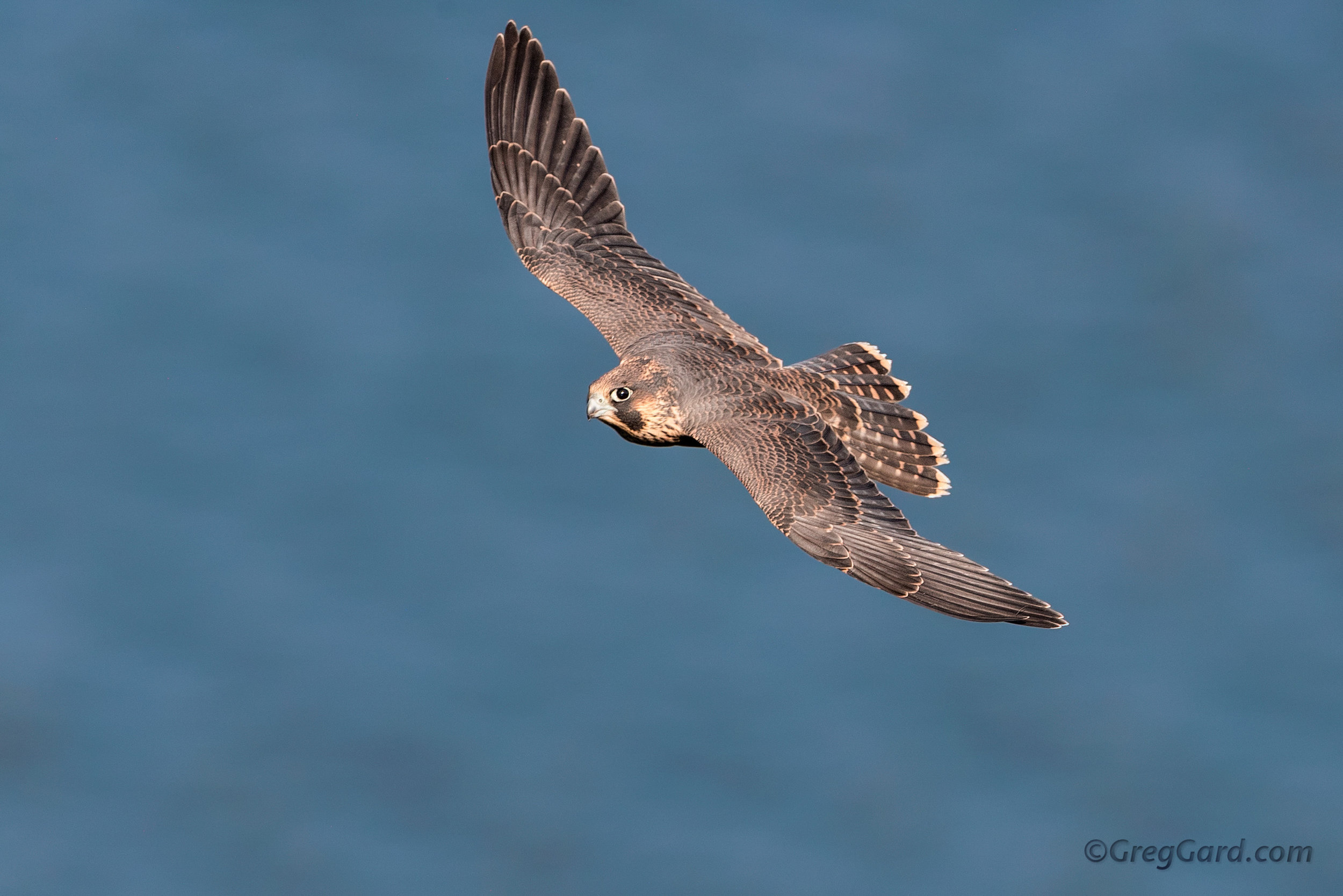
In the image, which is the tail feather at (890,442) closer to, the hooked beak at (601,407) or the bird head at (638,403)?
the bird head at (638,403)

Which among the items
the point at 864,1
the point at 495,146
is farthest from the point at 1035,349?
the point at 495,146

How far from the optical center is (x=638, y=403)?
13117 millimetres

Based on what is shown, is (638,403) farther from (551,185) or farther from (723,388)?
(551,185)

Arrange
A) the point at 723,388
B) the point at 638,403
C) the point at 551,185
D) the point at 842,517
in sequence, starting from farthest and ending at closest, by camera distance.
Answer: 1. the point at 551,185
2. the point at 723,388
3. the point at 638,403
4. the point at 842,517

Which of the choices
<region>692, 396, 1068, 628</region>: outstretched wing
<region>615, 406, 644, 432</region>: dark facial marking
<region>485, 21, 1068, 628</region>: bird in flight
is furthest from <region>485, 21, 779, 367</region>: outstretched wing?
<region>692, 396, 1068, 628</region>: outstretched wing

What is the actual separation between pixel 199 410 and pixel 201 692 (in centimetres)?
679

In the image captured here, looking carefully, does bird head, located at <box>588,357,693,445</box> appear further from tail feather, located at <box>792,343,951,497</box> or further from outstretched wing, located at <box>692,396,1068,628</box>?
tail feather, located at <box>792,343,951,497</box>

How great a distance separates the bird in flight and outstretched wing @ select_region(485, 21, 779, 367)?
0.01m

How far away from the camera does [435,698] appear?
123 feet

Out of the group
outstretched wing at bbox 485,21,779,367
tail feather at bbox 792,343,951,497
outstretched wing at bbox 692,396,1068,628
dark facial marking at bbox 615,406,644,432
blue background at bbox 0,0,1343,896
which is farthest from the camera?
blue background at bbox 0,0,1343,896

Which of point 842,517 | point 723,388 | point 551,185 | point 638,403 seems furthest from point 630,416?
point 551,185

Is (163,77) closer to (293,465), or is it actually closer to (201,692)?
(293,465)

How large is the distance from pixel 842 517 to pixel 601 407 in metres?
2.12

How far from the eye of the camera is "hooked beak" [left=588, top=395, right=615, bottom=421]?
13.2 metres
